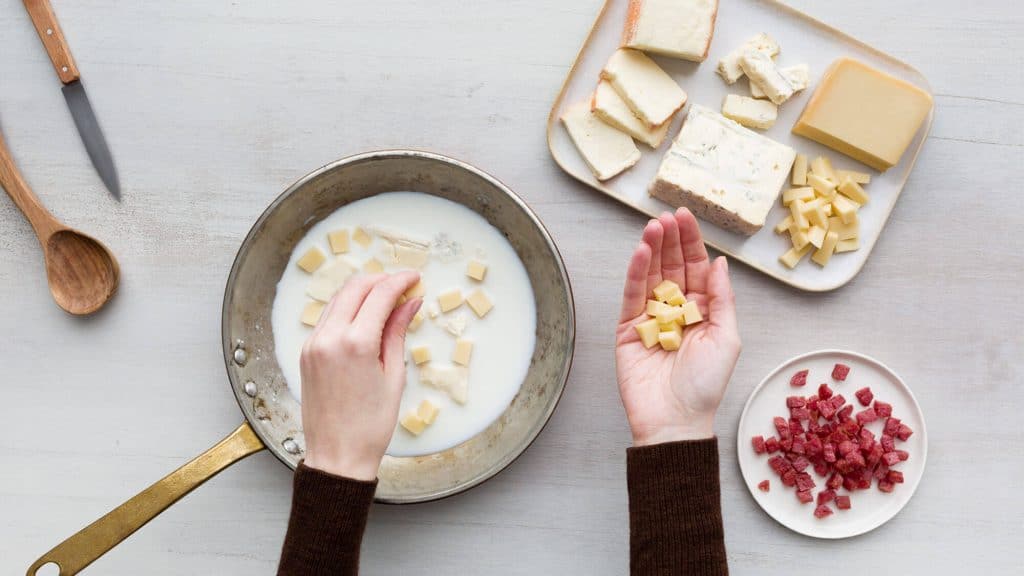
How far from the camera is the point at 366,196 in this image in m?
1.41

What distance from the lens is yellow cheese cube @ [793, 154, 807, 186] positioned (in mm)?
1412

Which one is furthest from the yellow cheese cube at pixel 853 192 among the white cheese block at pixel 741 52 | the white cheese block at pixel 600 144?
the white cheese block at pixel 600 144

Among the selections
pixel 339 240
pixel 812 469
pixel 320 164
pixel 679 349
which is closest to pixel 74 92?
pixel 320 164

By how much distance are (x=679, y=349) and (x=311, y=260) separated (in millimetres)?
663

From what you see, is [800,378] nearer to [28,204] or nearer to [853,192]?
[853,192]

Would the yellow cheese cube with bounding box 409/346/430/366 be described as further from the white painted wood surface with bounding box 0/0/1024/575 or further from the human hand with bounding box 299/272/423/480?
the white painted wood surface with bounding box 0/0/1024/575

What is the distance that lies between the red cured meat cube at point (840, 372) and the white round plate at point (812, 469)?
1cm

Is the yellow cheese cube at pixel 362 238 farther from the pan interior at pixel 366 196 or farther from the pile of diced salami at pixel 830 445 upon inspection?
the pile of diced salami at pixel 830 445

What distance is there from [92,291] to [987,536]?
175cm

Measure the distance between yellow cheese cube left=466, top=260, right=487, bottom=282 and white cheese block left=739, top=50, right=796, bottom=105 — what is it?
597mm

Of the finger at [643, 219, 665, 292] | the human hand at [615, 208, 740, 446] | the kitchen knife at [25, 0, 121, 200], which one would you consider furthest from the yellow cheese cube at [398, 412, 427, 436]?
the kitchen knife at [25, 0, 121, 200]

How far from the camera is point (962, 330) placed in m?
1.48

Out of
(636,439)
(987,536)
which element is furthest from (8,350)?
(987,536)

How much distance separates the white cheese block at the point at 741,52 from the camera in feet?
4.62
